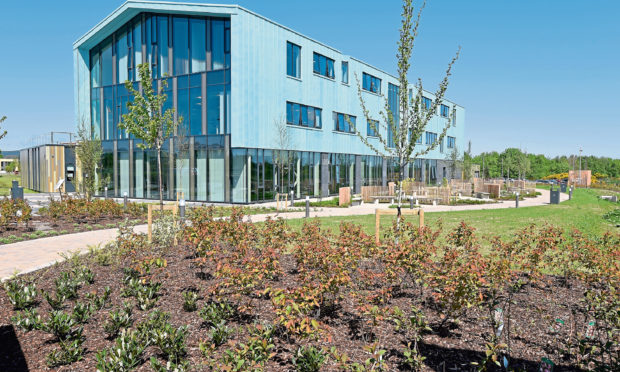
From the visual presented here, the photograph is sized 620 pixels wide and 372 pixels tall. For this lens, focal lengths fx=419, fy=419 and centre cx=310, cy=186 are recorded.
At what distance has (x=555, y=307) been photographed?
6348mm

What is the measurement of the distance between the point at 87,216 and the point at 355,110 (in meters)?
24.4

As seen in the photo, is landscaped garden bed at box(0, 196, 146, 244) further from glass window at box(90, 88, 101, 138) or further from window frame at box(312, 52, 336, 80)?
window frame at box(312, 52, 336, 80)

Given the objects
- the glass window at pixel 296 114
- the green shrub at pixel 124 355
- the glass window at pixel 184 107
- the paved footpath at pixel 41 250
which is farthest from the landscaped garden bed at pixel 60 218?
the glass window at pixel 296 114

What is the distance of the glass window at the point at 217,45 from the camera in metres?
26.4

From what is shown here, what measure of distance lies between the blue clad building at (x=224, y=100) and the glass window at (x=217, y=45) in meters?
0.06

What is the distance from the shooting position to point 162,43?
29.3 metres

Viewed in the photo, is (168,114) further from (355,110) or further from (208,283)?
(355,110)

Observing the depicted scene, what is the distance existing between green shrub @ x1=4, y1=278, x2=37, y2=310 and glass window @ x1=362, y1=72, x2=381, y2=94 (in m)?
34.3

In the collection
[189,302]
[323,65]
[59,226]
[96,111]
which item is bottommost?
[59,226]

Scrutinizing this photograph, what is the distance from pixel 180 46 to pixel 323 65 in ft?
34.9

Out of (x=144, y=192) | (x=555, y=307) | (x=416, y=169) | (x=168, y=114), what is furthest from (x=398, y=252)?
(x=416, y=169)

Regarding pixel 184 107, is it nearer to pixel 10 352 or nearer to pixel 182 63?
pixel 182 63

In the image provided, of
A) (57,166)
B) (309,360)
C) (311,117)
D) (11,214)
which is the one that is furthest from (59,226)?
(57,166)

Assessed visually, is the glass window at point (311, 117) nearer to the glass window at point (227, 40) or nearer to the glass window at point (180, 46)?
the glass window at point (227, 40)
